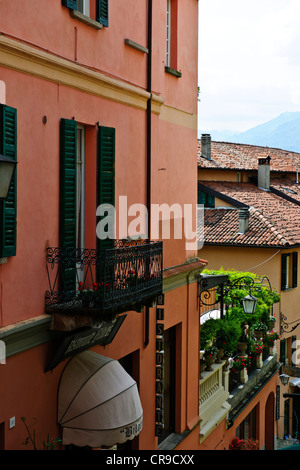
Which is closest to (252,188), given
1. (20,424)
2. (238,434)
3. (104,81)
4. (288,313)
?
(288,313)

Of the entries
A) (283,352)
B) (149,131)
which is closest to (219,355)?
(149,131)

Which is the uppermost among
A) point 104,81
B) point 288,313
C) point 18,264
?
point 104,81

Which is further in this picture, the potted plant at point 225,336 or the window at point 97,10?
the potted plant at point 225,336

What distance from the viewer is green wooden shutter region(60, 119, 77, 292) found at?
26.5ft

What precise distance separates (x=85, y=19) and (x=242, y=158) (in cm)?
3148

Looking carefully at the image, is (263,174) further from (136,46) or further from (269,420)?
(136,46)

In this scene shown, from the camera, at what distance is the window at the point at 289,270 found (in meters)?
28.5

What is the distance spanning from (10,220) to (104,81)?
2946mm

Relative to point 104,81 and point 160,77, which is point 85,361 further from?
point 160,77

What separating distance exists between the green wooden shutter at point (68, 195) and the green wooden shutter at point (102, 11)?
169 cm

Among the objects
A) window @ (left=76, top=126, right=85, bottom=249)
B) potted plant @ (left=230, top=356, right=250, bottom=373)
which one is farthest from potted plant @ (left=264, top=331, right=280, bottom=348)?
window @ (left=76, top=126, right=85, bottom=249)

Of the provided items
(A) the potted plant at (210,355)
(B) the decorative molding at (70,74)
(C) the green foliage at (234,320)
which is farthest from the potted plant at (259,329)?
(B) the decorative molding at (70,74)

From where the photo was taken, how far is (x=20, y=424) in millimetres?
7387

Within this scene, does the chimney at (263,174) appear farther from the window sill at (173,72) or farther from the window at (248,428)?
the window sill at (173,72)
